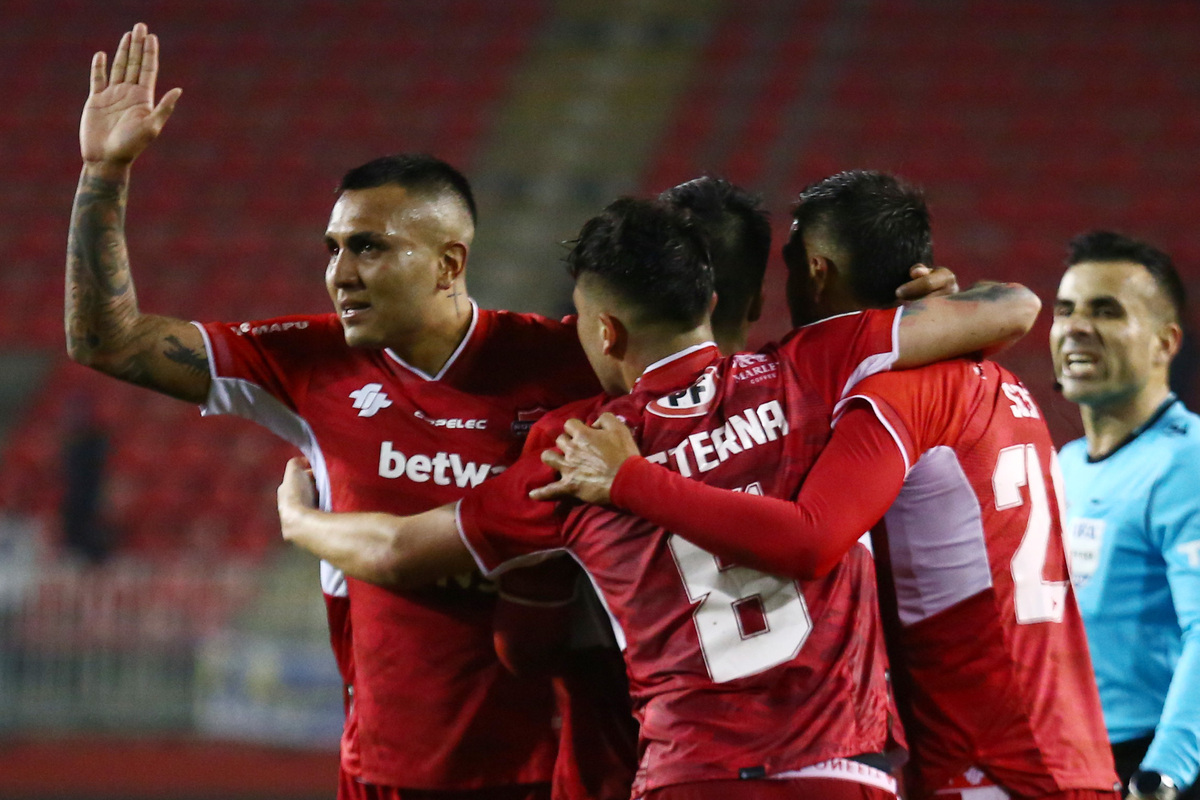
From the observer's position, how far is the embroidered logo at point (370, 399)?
132 inches

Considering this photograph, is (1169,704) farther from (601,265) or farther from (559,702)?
(601,265)

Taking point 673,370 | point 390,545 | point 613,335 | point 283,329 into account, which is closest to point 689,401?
point 673,370

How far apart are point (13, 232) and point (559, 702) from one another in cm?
1381

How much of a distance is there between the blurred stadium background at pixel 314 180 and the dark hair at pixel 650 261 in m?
6.84

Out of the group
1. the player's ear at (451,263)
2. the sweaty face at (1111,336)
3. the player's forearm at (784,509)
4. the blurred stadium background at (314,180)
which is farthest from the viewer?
the blurred stadium background at (314,180)

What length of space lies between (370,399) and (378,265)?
336 millimetres

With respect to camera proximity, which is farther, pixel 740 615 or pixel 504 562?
pixel 504 562

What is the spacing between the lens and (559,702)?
3.29 metres

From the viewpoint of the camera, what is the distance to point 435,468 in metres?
3.29

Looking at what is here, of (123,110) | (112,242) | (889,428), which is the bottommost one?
(889,428)

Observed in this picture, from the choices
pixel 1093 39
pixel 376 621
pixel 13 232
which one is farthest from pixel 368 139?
pixel 376 621

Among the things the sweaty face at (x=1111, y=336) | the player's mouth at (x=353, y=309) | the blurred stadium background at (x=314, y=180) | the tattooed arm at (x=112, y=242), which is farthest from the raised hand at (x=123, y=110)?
the blurred stadium background at (x=314, y=180)

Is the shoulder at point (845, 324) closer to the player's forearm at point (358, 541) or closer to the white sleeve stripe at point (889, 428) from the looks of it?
the white sleeve stripe at point (889, 428)

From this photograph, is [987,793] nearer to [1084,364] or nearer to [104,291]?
[1084,364]
